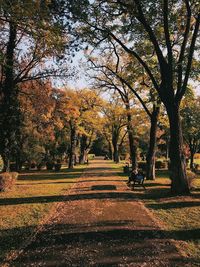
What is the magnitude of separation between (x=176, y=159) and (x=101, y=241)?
9.51 metres

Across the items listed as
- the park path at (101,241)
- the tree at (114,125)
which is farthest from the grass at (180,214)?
the tree at (114,125)

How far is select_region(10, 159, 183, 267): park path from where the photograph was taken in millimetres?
7066

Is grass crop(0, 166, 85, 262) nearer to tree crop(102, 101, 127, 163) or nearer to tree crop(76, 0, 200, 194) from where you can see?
tree crop(76, 0, 200, 194)

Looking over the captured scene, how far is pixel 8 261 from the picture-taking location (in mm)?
7133

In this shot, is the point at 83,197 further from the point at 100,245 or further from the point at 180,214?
the point at 100,245

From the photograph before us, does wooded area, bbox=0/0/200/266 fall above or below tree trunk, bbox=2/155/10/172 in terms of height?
above

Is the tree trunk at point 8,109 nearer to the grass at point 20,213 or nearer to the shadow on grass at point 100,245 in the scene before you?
the grass at point 20,213

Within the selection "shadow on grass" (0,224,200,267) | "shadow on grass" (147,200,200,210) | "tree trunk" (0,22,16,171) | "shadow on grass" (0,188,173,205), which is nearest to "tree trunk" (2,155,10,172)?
"tree trunk" (0,22,16,171)

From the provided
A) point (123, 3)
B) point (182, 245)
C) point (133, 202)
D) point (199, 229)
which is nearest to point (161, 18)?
point (123, 3)

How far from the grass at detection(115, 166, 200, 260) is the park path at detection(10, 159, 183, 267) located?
1.23ft

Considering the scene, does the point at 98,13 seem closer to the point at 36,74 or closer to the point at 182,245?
the point at 36,74

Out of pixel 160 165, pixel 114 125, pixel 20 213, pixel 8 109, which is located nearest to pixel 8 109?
pixel 8 109

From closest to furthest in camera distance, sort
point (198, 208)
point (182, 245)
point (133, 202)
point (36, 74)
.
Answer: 1. point (182, 245)
2. point (198, 208)
3. point (133, 202)
4. point (36, 74)

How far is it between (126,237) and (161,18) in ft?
43.4
